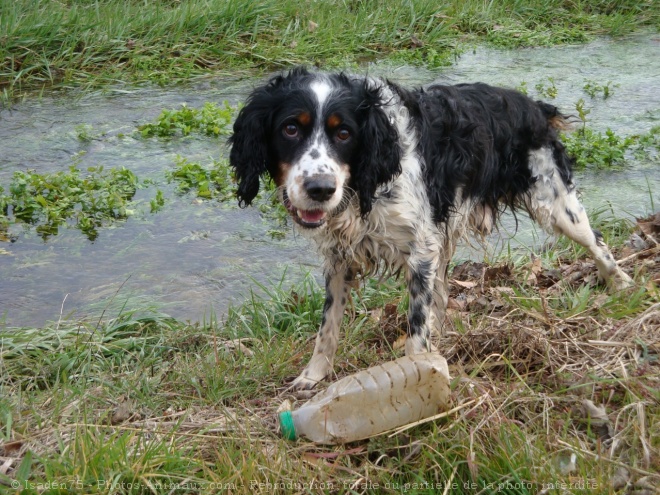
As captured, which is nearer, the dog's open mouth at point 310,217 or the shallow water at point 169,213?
the dog's open mouth at point 310,217

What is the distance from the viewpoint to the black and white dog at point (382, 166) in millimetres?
3639

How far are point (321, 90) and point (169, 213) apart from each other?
107 inches

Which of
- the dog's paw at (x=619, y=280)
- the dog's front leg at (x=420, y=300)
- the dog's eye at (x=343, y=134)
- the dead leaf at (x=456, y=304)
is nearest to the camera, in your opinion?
the dog's eye at (x=343, y=134)

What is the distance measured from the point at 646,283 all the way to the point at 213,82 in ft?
17.9

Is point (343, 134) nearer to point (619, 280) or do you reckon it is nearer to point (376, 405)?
point (376, 405)

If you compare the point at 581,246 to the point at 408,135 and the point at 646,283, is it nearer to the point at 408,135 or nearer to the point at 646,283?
the point at 646,283

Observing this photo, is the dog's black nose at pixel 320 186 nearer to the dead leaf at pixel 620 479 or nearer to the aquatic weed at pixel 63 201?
the dead leaf at pixel 620 479

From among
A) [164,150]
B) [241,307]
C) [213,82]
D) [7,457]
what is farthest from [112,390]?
[213,82]

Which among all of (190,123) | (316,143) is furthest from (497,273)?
(190,123)

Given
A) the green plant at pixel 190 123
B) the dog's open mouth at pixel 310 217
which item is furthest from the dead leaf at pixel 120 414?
the green plant at pixel 190 123

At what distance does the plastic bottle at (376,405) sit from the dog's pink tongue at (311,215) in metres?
0.71

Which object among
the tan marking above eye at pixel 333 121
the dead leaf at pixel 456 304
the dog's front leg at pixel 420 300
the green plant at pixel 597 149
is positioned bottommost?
the dead leaf at pixel 456 304

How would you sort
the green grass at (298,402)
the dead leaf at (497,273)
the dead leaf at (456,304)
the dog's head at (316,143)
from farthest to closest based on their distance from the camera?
the dead leaf at (497,273) < the dead leaf at (456,304) < the dog's head at (316,143) < the green grass at (298,402)

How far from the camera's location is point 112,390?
3.74 meters
